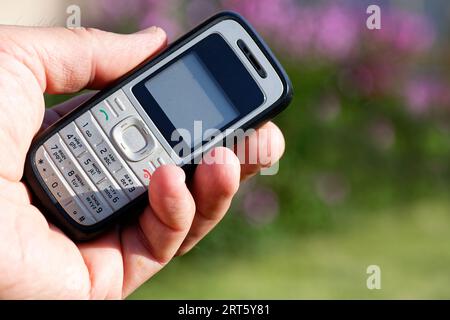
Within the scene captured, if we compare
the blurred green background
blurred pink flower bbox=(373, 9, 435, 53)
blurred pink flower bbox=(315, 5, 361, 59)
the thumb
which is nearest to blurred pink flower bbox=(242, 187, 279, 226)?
the blurred green background

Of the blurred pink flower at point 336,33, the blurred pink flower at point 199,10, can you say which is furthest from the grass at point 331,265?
the blurred pink flower at point 199,10

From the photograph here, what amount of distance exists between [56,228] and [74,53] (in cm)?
26

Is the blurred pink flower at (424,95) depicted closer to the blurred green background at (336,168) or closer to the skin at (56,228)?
the blurred green background at (336,168)

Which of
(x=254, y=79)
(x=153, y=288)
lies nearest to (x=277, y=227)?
(x=153, y=288)

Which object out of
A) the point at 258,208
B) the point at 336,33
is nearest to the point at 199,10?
the point at 336,33

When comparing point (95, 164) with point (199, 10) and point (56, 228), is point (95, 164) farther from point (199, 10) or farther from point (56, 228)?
point (199, 10)

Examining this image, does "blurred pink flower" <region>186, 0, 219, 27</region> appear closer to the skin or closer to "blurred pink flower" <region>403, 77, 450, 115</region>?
"blurred pink flower" <region>403, 77, 450, 115</region>

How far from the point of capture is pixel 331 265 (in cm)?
166

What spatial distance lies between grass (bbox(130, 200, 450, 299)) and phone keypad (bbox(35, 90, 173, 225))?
22.3 inches

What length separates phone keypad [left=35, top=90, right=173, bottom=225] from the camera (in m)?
1.04

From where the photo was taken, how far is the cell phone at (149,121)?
104cm

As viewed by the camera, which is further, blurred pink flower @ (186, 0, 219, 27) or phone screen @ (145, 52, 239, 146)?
blurred pink flower @ (186, 0, 219, 27)

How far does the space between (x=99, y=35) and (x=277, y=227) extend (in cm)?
78
